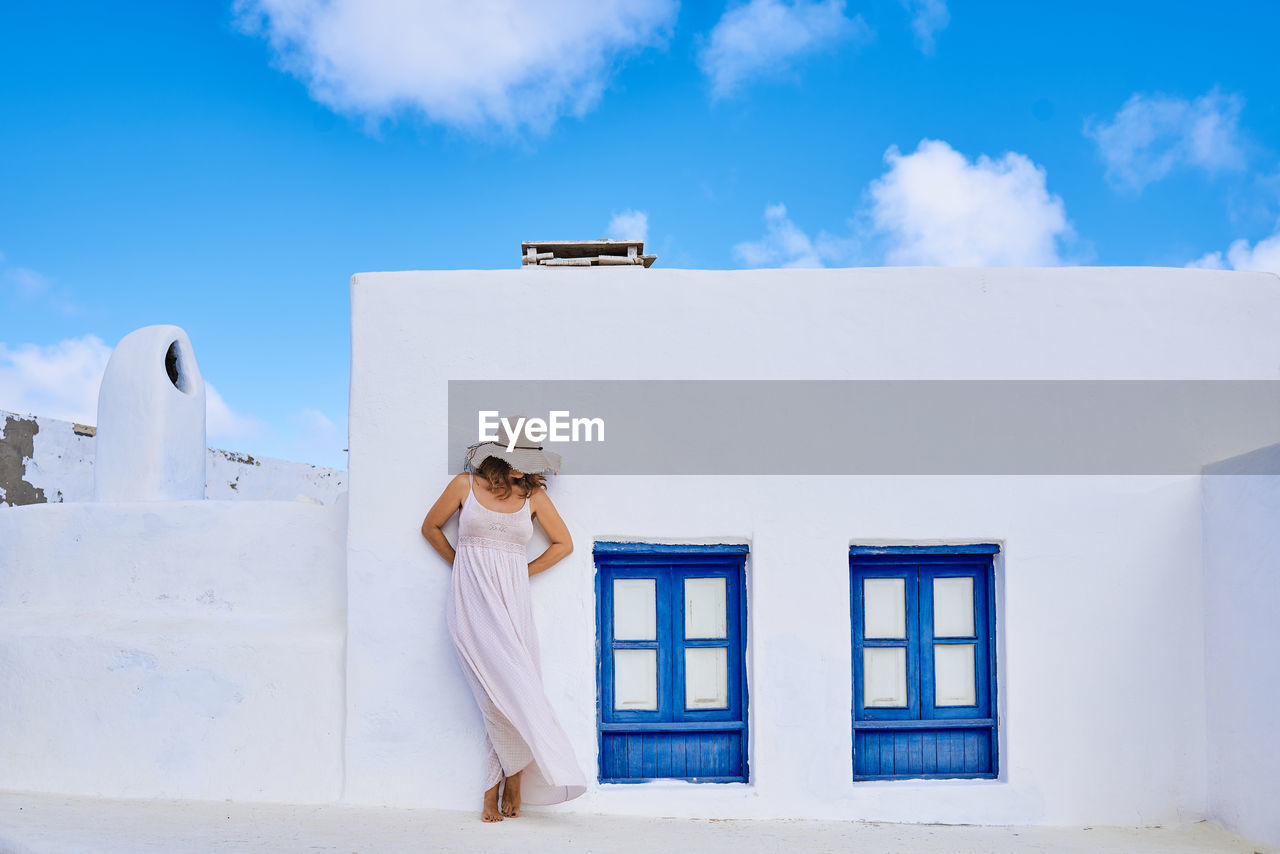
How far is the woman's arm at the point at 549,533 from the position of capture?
177 inches

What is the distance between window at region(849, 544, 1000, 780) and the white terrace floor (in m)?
0.36

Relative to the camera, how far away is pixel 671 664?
4664 mm

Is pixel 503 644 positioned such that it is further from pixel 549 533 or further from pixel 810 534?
pixel 810 534

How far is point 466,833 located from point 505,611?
A: 100 cm

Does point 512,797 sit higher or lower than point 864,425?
lower

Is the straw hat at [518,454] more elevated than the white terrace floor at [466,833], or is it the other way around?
the straw hat at [518,454]

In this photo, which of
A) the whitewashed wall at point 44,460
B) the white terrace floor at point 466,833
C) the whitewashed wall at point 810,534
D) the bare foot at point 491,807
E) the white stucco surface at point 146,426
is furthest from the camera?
the whitewashed wall at point 44,460

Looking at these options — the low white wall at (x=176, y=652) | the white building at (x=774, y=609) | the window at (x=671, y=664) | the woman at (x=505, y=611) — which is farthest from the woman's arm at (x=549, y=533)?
the low white wall at (x=176, y=652)

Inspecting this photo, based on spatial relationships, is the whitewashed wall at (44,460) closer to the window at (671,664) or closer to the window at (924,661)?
the window at (671,664)

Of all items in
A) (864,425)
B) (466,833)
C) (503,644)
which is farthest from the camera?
(864,425)

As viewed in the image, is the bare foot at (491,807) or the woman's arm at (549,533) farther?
the woman's arm at (549,533)

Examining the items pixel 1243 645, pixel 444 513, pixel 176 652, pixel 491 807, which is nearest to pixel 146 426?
pixel 176 652

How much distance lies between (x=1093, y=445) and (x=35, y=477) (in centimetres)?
915

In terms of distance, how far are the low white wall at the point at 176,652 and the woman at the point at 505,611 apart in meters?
0.79
